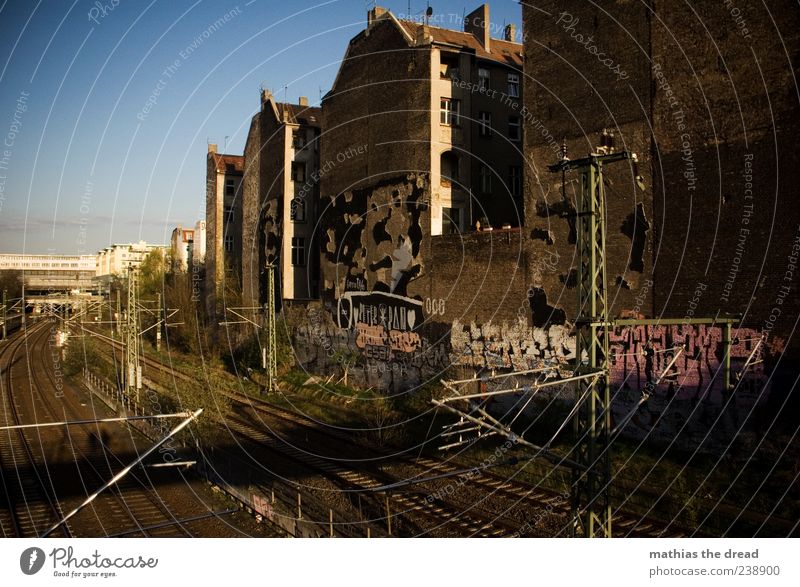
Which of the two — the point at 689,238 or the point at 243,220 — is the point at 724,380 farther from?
the point at 243,220

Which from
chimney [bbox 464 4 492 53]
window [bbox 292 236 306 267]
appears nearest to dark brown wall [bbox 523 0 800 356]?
→ chimney [bbox 464 4 492 53]

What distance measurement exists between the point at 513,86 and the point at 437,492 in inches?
697

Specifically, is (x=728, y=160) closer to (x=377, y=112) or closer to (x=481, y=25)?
(x=377, y=112)

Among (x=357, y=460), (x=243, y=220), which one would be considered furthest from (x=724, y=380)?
(x=243, y=220)

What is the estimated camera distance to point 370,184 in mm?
27938

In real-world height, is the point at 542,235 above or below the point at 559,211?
below

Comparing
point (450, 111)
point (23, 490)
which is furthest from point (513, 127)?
point (23, 490)

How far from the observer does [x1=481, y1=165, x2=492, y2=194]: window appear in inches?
1024
